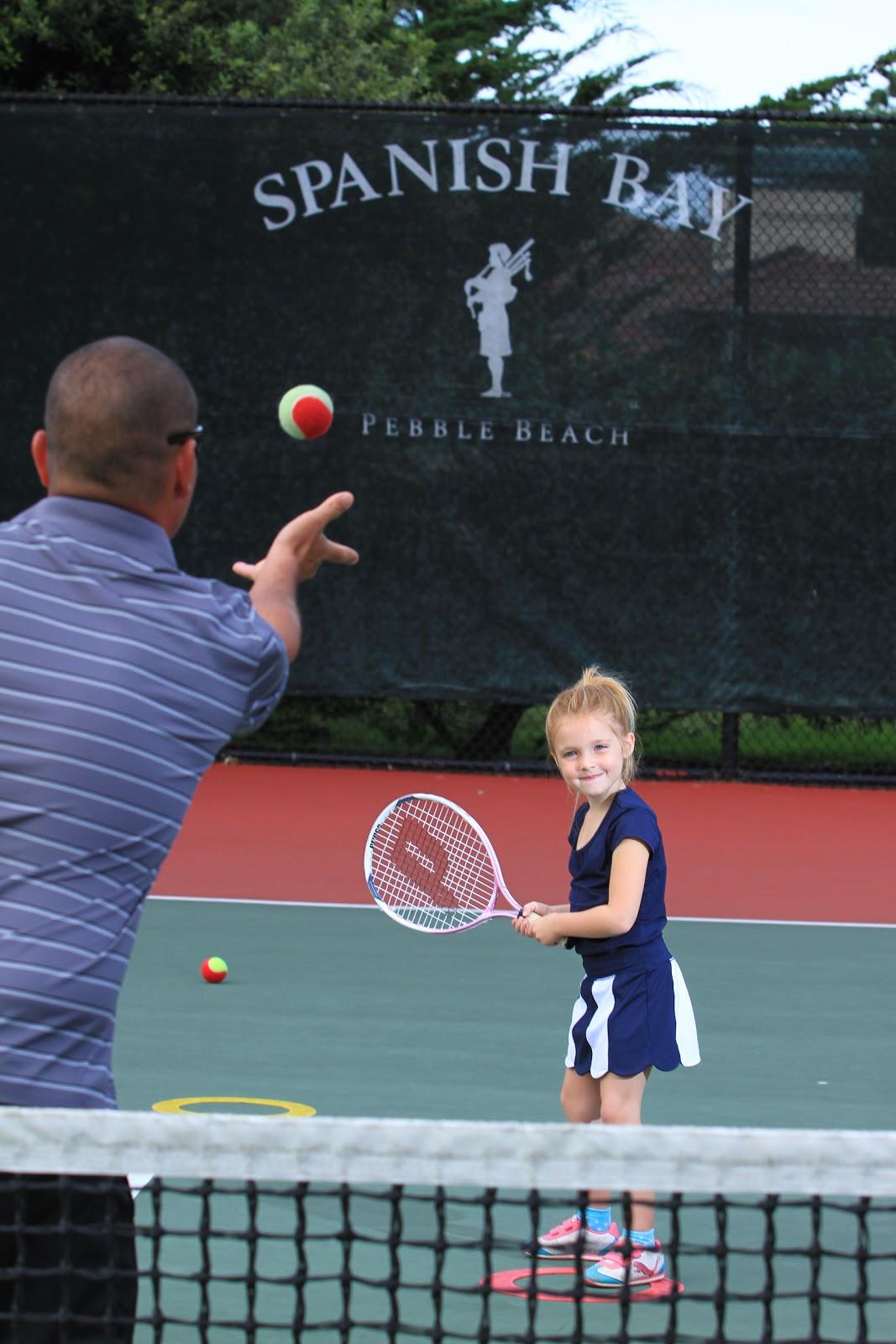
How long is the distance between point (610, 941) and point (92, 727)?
174 cm

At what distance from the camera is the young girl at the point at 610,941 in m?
3.34

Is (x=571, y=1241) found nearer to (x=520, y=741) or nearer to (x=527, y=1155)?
(x=527, y=1155)

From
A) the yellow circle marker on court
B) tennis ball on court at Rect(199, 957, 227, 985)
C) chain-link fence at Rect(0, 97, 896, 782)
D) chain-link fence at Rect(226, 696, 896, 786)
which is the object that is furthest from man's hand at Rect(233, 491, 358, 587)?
chain-link fence at Rect(226, 696, 896, 786)

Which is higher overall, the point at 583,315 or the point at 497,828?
the point at 583,315

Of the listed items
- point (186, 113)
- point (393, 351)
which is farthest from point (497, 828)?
point (186, 113)

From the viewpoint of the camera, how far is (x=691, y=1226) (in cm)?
349

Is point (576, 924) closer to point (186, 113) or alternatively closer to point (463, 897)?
point (463, 897)

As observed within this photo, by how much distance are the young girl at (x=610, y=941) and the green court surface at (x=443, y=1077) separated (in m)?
0.20

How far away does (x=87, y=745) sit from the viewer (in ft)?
5.95

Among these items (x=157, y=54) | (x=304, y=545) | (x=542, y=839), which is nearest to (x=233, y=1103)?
(x=304, y=545)

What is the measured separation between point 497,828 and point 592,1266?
5003 millimetres

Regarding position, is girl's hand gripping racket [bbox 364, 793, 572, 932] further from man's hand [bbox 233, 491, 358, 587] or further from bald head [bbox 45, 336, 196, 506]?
bald head [bbox 45, 336, 196, 506]

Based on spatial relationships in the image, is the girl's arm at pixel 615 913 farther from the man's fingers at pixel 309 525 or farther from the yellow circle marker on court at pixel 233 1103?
the man's fingers at pixel 309 525

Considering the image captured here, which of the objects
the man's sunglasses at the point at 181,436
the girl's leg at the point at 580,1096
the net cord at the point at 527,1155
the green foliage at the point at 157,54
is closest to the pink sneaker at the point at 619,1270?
the girl's leg at the point at 580,1096
